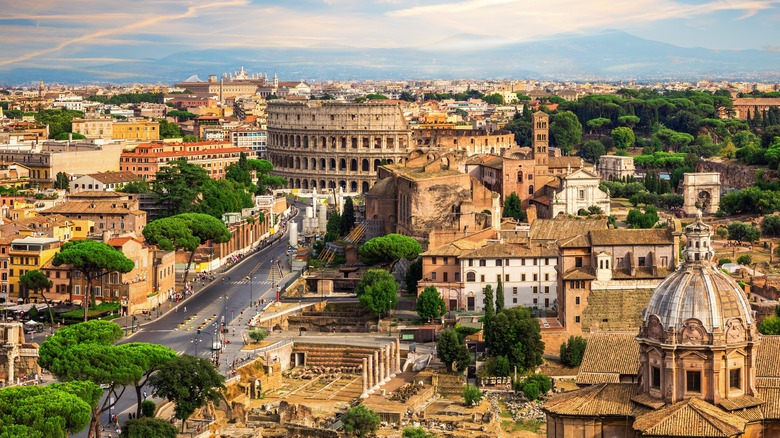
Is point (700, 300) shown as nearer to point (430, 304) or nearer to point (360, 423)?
point (360, 423)

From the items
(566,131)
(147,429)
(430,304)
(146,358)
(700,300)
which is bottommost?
(147,429)

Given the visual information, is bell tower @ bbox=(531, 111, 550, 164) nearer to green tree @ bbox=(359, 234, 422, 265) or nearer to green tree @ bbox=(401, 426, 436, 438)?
green tree @ bbox=(359, 234, 422, 265)

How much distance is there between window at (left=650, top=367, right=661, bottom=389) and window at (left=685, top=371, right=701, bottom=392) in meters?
0.62

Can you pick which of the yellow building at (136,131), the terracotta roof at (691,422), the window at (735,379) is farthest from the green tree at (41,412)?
the yellow building at (136,131)

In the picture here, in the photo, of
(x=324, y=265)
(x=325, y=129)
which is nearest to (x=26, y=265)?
(x=324, y=265)

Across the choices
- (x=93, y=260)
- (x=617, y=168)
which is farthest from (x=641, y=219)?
(x=617, y=168)

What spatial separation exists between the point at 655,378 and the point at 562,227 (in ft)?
102

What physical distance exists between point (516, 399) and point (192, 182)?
138 ft

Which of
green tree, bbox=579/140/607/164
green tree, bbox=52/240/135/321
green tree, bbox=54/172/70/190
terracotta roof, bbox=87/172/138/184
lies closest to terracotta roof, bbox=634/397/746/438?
green tree, bbox=52/240/135/321

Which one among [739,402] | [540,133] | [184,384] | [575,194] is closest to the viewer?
[739,402]

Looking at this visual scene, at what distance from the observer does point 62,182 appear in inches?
3674

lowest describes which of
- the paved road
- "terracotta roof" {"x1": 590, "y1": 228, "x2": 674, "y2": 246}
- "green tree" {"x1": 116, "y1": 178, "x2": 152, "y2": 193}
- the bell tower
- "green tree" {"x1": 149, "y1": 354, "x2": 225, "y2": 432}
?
the paved road

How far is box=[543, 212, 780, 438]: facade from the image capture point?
31141mm

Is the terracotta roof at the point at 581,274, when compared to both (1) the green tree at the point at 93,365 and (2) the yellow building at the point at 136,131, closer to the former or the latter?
(1) the green tree at the point at 93,365
